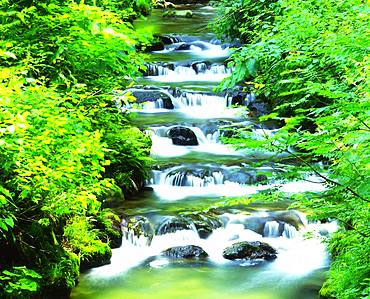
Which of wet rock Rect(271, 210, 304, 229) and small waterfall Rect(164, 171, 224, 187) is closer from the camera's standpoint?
wet rock Rect(271, 210, 304, 229)

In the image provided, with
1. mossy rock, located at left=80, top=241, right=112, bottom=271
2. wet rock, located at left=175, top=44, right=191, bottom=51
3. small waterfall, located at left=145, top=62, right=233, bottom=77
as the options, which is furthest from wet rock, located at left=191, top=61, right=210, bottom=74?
mossy rock, located at left=80, top=241, right=112, bottom=271

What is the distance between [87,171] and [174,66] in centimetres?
1126

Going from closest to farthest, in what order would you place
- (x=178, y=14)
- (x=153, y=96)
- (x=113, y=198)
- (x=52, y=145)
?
1. (x=52, y=145)
2. (x=113, y=198)
3. (x=153, y=96)
4. (x=178, y=14)

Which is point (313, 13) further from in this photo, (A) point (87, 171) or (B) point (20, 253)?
(B) point (20, 253)

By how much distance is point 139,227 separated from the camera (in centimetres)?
842

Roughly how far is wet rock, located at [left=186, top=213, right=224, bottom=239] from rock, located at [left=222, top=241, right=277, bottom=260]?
1.72 ft

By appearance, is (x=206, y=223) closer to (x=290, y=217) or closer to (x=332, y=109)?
(x=290, y=217)

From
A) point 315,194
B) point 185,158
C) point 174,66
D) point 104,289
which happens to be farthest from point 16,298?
point 174,66

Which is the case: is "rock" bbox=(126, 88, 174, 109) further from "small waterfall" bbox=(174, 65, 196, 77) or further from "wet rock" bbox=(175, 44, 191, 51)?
"wet rock" bbox=(175, 44, 191, 51)

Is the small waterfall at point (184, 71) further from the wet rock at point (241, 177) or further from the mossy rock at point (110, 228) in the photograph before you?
the mossy rock at point (110, 228)

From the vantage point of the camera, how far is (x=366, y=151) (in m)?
3.41

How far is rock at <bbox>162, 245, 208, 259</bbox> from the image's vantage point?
25.6 feet

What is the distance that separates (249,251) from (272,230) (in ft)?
2.48

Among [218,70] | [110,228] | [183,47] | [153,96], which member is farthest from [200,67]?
[110,228]
